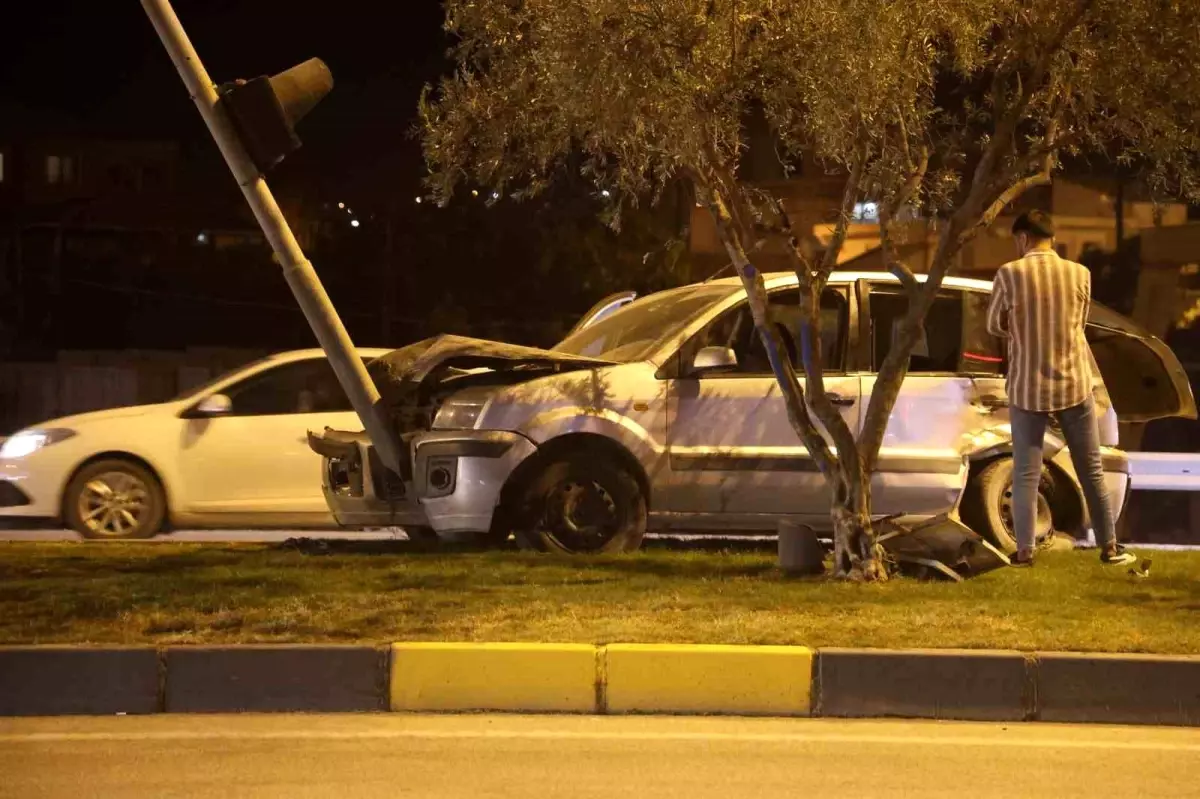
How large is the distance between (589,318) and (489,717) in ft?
17.6

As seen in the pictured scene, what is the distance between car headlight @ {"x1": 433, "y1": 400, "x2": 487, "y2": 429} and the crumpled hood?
0.22 meters

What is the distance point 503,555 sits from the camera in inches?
371

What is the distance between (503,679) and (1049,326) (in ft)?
11.1

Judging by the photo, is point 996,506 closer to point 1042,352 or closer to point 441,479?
point 1042,352

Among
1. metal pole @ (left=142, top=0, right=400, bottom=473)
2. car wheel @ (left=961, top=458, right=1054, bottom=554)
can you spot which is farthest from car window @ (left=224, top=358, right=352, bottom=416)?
car wheel @ (left=961, top=458, right=1054, bottom=554)

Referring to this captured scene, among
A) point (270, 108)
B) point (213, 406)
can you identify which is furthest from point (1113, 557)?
point (213, 406)

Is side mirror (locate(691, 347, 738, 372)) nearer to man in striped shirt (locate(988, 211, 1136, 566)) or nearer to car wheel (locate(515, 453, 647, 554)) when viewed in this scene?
car wheel (locate(515, 453, 647, 554))

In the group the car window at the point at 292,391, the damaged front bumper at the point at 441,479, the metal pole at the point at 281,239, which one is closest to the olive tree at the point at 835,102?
the metal pole at the point at 281,239

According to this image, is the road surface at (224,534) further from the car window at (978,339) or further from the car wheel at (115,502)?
the car window at (978,339)

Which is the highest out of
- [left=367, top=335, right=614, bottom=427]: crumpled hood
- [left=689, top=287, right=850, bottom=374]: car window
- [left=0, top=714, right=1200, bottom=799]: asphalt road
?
[left=689, top=287, right=850, bottom=374]: car window

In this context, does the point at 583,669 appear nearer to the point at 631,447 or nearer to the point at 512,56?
the point at 631,447

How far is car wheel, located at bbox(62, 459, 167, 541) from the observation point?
1172cm

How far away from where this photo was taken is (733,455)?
9.70m

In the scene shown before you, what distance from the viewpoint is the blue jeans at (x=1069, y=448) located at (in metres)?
8.27
